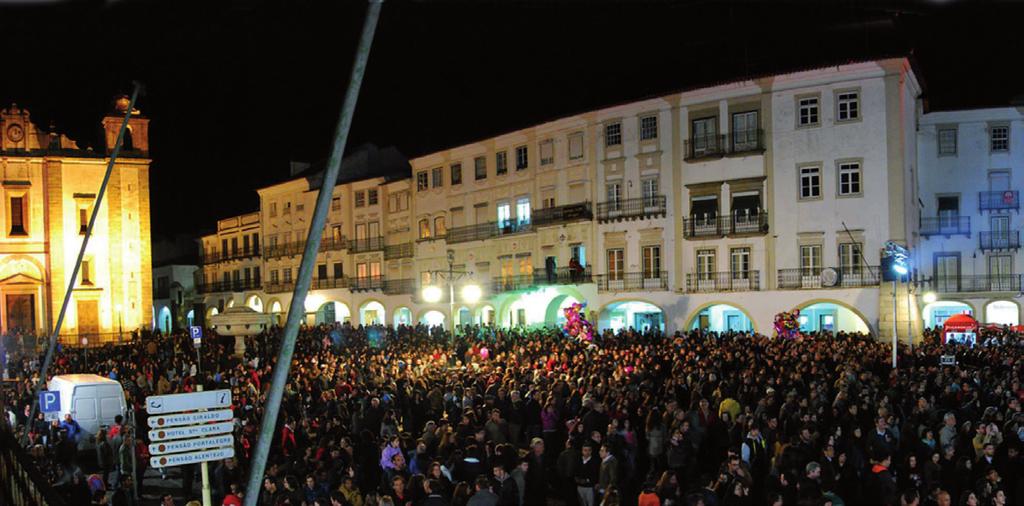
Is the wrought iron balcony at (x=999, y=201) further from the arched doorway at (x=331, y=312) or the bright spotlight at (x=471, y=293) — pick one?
the arched doorway at (x=331, y=312)

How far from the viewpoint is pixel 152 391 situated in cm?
2569

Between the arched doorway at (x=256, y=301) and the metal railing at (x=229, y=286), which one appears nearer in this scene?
the arched doorway at (x=256, y=301)

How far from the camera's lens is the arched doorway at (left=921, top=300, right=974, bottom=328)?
4006cm

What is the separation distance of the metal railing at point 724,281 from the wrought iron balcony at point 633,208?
10.8 feet

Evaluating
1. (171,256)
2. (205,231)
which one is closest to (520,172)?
(205,231)

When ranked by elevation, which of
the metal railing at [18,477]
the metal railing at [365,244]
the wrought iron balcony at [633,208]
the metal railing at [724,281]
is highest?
the wrought iron balcony at [633,208]

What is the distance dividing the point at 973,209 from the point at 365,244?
Result: 1338 inches

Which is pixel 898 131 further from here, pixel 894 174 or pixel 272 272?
pixel 272 272

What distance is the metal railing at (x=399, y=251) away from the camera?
174 ft

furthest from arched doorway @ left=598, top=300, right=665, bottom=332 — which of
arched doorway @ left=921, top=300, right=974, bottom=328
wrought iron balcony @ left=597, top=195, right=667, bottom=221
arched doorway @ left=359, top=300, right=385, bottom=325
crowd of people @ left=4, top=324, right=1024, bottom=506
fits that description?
arched doorway @ left=359, top=300, right=385, bottom=325

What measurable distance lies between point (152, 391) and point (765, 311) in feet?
74.0

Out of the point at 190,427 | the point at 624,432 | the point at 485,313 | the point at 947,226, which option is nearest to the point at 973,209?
the point at 947,226

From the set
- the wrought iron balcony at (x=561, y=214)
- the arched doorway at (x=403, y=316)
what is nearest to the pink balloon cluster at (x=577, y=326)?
the wrought iron balcony at (x=561, y=214)

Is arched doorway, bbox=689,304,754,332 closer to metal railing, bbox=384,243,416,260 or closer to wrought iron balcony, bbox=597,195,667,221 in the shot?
wrought iron balcony, bbox=597,195,667,221
